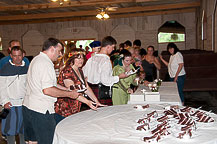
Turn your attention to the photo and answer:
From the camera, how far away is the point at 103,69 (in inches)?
135

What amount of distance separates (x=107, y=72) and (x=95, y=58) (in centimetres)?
33

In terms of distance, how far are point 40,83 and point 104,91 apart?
143cm

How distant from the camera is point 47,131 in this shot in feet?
7.86

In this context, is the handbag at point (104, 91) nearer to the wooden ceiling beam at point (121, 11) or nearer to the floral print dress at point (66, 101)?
the floral print dress at point (66, 101)

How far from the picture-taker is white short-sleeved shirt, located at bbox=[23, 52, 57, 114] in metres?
2.26

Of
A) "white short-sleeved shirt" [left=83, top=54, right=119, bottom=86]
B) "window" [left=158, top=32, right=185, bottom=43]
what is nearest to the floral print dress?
"white short-sleeved shirt" [left=83, top=54, right=119, bottom=86]

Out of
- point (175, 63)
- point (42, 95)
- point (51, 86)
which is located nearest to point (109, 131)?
point (51, 86)

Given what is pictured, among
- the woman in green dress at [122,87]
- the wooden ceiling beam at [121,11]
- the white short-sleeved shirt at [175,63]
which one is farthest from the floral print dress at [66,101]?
the wooden ceiling beam at [121,11]

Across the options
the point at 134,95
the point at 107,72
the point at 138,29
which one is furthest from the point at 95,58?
the point at 138,29

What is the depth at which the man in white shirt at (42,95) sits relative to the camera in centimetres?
229

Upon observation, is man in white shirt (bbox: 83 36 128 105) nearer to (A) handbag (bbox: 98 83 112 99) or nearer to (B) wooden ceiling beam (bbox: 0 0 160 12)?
(A) handbag (bbox: 98 83 112 99)

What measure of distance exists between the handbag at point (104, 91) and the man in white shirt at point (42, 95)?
3.70 feet

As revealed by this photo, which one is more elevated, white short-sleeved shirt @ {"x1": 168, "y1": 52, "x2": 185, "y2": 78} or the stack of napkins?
white short-sleeved shirt @ {"x1": 168, "y1": 52, "x2": 185, "y2": 78}

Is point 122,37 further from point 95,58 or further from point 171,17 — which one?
point 95,58
